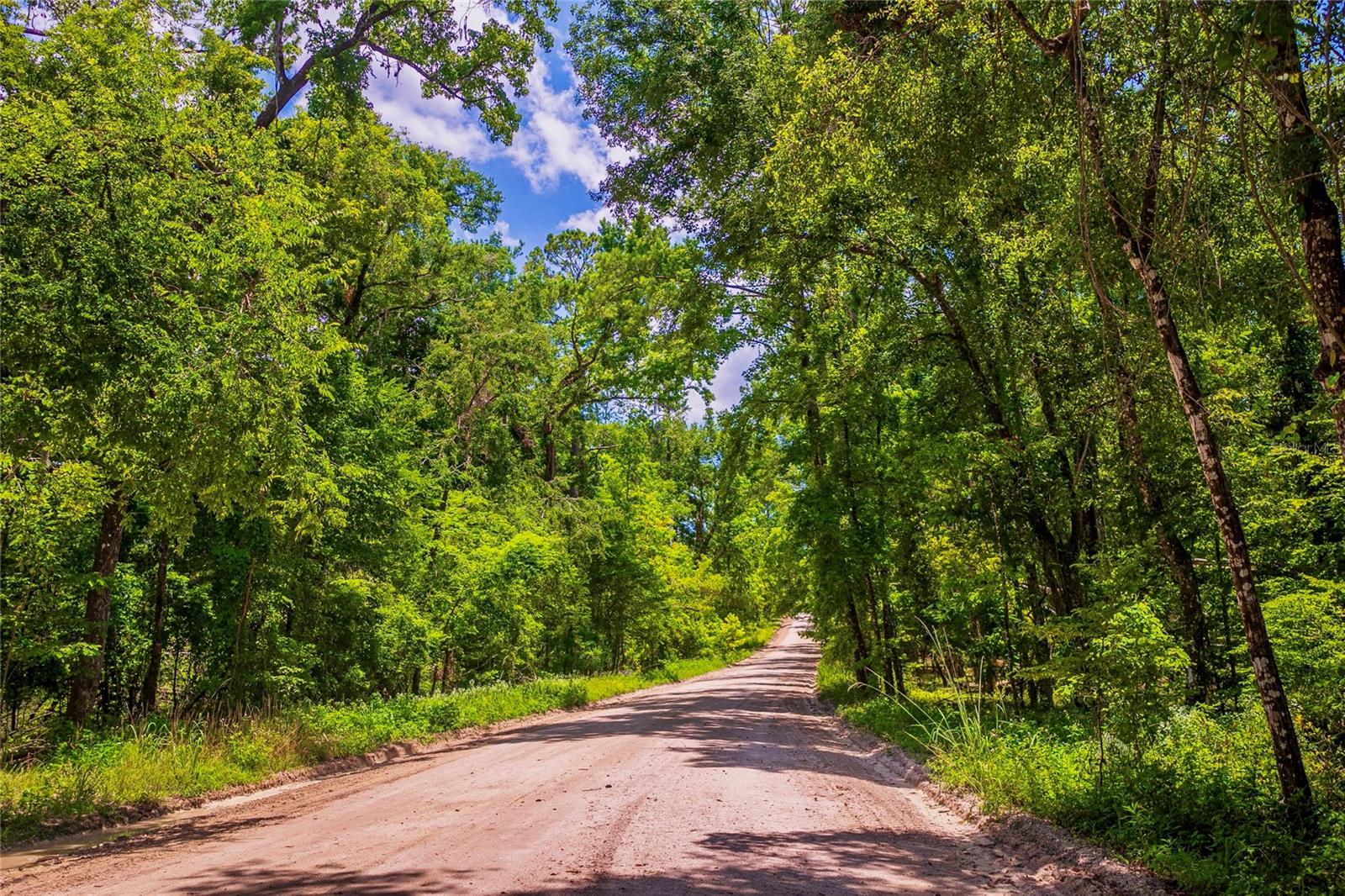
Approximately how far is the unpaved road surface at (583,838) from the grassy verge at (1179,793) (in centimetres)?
61

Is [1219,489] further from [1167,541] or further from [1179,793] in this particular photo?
[1167,541]

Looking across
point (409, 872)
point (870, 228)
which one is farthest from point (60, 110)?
point (870, 228)

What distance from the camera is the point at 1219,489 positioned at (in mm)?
5680

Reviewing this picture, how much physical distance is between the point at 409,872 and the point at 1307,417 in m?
7.99

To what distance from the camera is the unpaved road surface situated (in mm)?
5074

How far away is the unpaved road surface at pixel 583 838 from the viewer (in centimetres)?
507

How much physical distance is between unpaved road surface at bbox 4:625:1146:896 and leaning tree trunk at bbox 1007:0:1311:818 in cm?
170

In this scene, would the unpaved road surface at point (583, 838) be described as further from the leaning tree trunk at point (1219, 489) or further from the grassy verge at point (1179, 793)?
the leaning tree trunk at point (1219, 489)

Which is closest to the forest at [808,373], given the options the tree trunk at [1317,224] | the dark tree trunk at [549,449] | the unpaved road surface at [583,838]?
the tree trunk at [1317,224]

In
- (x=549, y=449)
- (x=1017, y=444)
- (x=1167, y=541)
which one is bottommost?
(x=1167, y=541)

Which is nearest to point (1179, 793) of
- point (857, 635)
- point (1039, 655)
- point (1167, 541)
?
point (1167, 541)

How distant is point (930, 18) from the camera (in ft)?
21.9

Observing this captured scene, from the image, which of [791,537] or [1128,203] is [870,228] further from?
[791,537]

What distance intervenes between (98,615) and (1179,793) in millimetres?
12730
